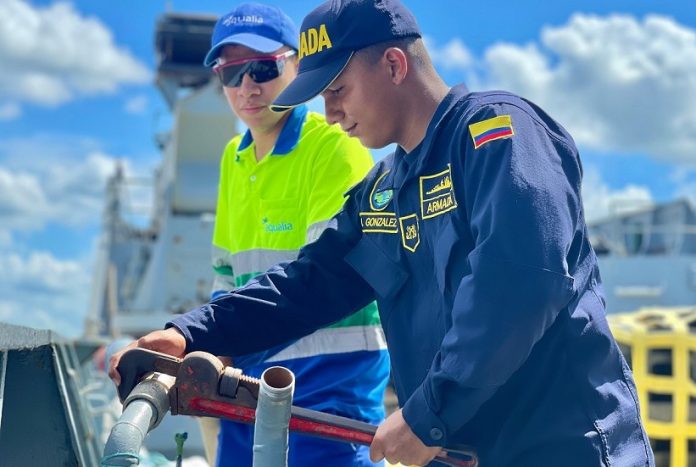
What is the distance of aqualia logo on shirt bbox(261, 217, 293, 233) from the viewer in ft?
9.16

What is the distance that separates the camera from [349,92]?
2047 mm

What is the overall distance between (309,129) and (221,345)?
2.82 feet

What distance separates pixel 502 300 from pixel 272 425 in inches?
17.5

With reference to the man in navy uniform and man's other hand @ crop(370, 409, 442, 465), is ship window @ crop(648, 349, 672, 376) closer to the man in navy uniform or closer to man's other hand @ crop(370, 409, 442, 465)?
the man in navy uniform

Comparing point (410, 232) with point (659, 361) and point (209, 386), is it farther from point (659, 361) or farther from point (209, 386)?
point (659, 361)

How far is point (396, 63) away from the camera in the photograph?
6.60ft

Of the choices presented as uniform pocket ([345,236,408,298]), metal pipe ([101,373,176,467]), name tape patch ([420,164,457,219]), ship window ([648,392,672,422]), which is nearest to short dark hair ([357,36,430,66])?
name tape patch ([420,164,457,219])

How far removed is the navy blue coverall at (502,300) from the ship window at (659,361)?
434 centimetres

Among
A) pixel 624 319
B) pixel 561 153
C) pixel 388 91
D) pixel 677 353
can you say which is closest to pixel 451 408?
pixel 561 153

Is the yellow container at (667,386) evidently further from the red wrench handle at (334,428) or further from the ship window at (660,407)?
the red wrench handle at (334,428)

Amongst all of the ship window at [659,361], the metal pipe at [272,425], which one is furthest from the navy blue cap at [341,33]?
the ship window at [659,361]

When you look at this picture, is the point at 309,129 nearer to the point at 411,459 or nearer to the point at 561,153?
the point at 561,153

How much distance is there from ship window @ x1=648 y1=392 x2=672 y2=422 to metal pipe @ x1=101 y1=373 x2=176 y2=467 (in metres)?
4.71

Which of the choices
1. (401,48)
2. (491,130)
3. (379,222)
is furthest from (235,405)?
(401,48)
